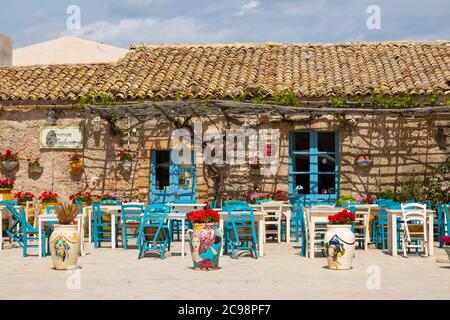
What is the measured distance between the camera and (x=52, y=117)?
17406 millimetres

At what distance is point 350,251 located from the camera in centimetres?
1023

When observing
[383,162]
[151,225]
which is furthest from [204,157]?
[151,225]

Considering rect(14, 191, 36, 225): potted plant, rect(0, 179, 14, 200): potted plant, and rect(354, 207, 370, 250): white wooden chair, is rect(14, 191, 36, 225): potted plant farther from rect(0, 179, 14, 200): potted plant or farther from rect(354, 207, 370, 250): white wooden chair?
rect(354, 207, 370, 250): white wooden chair

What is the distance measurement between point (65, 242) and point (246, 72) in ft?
30.0

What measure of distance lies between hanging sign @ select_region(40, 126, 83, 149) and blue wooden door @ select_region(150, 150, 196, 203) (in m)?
1.69

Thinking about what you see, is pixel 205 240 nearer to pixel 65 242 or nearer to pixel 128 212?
pixel 65 242

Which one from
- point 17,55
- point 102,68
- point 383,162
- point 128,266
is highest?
point 17,55

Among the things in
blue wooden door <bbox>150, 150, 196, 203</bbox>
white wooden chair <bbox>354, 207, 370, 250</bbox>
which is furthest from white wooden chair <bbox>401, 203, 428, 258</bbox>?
blue wooden door <bbox>150, 150, 196, 203</bbox>

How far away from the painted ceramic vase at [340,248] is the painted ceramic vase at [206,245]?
1.47m

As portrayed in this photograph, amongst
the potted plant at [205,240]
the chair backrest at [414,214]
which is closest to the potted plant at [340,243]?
the potted plant at [205,240]

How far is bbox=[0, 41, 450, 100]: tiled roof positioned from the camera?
55.9 ft
